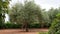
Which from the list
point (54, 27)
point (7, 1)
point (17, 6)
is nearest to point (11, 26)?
point (17, 6)

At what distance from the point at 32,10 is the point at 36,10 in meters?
1.02

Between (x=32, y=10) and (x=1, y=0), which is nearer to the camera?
(x=1, y=0)

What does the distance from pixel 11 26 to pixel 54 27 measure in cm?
3904

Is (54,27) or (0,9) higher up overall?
(0,9)

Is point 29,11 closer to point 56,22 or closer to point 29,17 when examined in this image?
point 29,17

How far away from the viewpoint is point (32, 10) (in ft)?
114

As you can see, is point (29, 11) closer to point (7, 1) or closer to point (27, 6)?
point (27, 6)

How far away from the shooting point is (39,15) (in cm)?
3647

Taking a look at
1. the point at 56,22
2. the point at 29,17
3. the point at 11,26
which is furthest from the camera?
the point at 11,26

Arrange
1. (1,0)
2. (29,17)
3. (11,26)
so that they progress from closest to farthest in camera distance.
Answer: (1,0) → (29,17) → (11,26)

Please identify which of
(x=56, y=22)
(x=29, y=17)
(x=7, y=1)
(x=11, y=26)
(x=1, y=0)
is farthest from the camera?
(x=11, y=26)

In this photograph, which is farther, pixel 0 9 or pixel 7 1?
pixel 7 1

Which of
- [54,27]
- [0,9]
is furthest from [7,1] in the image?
[54,27]

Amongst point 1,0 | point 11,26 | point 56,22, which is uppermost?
point 1,0
